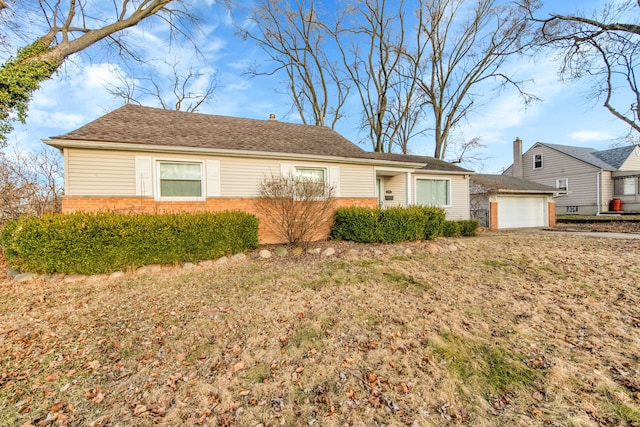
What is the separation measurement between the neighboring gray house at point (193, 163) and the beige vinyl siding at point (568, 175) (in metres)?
18.8

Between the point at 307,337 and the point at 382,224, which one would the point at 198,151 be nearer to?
the point at 382,224

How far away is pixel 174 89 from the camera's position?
20.2m

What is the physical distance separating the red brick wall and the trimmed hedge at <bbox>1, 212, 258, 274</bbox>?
1284 millimetres

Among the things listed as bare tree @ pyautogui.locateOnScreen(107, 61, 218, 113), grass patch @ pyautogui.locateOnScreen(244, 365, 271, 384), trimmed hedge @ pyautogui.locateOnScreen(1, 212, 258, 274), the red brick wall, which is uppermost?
bare tree @ pyautogui.locateOnScreen(107, 61, 218, 113)

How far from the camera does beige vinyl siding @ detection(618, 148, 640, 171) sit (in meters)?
21.1

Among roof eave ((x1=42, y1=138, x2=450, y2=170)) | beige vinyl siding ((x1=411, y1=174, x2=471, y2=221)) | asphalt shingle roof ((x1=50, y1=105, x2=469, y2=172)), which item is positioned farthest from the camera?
beige vinyl siding ((x1=411, y1=174, x2=471, y2=221))

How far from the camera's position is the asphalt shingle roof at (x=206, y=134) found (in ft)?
25.2

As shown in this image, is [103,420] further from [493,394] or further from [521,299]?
[521,299]

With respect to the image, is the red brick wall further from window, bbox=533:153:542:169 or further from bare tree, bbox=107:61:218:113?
window, bbox=533:153:542:169

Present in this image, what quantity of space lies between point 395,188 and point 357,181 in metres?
3.57

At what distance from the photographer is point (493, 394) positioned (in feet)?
8.05

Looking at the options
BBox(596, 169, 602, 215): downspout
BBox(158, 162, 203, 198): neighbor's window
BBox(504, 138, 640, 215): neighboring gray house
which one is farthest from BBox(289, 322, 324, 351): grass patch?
BBox(596, 169, 602, 215): downspout

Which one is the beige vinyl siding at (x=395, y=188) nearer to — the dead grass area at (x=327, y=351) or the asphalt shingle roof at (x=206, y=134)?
the asphalt shingle roof at (x=206, y=134)

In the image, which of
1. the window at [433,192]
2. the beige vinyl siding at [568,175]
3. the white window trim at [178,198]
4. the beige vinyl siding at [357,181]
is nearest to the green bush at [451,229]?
the window at [433,192]
